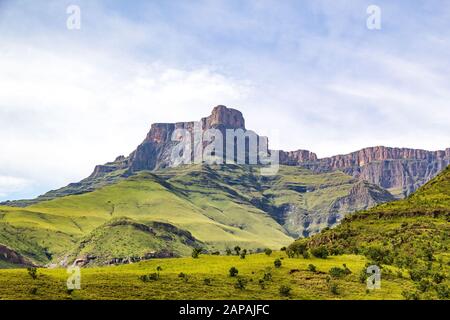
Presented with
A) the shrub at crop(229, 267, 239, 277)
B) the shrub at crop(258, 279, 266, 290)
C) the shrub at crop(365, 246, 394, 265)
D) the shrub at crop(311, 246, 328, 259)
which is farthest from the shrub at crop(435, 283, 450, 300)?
the shrub at crop(229, 267, 239, 277)

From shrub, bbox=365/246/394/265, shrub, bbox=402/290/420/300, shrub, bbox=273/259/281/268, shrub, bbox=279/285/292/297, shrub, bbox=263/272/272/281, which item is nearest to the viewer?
shrub, bbox=402/290/420/300

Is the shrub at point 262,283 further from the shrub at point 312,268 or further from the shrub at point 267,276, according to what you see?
the shrub at point 312,268

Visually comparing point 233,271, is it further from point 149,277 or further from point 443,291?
point 443,291

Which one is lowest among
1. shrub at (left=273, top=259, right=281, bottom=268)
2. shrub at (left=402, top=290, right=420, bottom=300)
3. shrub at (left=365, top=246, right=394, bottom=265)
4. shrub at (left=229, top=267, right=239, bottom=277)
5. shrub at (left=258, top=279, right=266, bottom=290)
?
shrub at (left=402, top=290, right=420, bottom=300)

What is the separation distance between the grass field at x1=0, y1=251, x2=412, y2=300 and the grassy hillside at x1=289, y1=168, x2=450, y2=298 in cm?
660

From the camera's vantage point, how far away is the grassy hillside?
377 feet

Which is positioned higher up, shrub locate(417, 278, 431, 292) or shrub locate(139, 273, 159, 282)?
shrub locate(139, 273, 159, 282)

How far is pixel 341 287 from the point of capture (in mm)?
101375

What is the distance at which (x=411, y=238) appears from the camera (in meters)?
145

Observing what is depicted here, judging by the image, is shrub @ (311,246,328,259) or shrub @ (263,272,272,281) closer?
shrub @ (263,272,272,281)

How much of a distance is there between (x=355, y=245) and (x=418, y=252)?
21.6m

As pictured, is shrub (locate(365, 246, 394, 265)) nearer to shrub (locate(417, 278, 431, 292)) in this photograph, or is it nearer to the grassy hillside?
the grassy hillside
